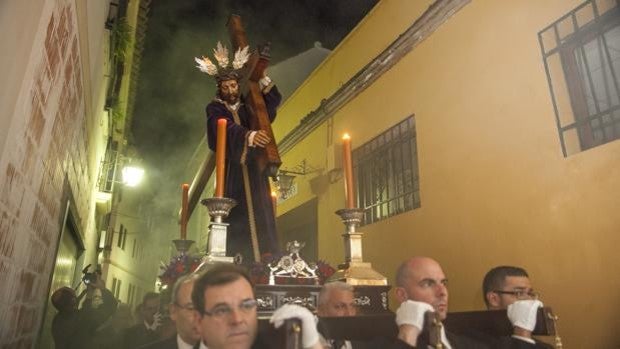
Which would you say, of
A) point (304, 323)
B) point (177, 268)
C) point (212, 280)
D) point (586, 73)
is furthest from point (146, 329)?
point (586, 73)

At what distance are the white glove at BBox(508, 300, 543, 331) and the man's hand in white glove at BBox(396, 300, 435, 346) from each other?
2.06 feet

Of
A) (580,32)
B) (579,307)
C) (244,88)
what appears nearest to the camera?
(579,307)

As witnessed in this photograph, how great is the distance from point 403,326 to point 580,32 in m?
3.10

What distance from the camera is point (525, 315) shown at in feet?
8.45

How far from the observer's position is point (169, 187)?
772 inches

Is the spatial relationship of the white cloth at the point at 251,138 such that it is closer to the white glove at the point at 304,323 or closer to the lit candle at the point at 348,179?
the lit candle at the point at 348,179

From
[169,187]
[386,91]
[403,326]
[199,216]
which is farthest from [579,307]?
[169,187]

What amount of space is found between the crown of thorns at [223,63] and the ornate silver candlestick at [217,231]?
58.5 inches

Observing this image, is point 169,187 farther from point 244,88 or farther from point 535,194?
point 535,194

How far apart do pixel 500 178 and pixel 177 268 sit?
314cm

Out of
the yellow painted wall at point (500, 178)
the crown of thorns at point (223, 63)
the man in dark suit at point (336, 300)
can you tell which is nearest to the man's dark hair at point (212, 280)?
the man in dark suit at point (336, 300)

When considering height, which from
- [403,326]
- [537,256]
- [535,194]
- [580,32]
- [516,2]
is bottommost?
[403,326]

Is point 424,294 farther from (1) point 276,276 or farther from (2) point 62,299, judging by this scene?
(2) point 62,299

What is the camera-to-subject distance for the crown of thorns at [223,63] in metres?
4.04
